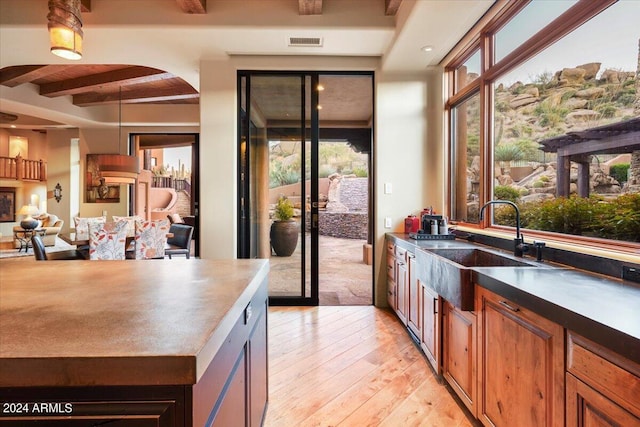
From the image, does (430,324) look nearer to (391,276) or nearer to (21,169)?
(391,276)

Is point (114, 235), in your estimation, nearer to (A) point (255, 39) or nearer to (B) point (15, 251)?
(A) point (255, 39)

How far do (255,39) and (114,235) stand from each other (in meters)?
2.92

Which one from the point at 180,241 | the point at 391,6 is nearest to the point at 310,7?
the point at 391,6

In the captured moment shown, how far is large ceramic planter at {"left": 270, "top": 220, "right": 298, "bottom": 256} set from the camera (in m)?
4.09

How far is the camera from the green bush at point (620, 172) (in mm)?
1668

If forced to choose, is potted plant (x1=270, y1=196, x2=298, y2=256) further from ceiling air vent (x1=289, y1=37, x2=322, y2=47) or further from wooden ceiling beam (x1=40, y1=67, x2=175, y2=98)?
wooden ceiling beam (x1=40, y1=67, x2=175, y2=98)

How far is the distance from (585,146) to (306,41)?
269 cm

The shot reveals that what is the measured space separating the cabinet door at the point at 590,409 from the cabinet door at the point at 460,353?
67cm

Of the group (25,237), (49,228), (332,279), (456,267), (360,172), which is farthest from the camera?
(360,172)

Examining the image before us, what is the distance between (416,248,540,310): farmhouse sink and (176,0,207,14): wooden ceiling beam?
294 cm

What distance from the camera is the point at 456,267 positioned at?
1.82 meters

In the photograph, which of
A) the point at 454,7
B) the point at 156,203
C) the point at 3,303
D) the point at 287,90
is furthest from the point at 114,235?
the point at 156,203

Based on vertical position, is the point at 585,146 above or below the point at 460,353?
above

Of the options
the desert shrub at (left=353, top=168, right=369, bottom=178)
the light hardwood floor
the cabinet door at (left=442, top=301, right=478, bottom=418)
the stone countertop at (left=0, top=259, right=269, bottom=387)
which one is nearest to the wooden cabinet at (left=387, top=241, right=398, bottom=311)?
the light hardwood floor
